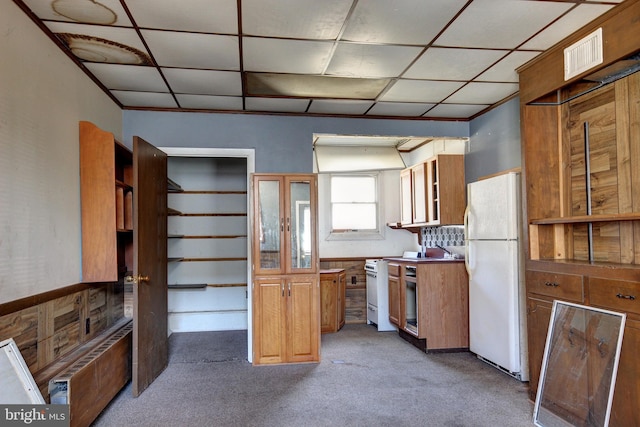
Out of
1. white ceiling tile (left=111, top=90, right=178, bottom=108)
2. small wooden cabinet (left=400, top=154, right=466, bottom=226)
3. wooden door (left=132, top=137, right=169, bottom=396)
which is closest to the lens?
wooden door (left=132, top=137, right=169, bottom=396)

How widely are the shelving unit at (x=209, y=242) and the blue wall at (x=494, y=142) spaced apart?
2962 millimetres

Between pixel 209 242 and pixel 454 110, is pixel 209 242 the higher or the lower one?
the lower one

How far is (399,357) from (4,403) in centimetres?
322

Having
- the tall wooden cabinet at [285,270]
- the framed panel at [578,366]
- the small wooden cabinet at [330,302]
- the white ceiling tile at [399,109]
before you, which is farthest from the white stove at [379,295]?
the framed panel at [578,366]

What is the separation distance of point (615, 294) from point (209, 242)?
15.0ft

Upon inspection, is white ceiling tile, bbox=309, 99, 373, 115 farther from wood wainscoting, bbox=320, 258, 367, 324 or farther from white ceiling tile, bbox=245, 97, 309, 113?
wood wainscoting, bbox=320, 258, 367, 324

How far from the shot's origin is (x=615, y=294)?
232 centimetres

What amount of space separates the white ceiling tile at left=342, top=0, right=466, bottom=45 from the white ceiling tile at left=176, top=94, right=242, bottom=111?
5.25ft

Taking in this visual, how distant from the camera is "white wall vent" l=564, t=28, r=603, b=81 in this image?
2510mm

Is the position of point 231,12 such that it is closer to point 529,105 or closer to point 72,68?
point 72,68

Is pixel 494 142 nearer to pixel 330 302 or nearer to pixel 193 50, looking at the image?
pixel 330 302

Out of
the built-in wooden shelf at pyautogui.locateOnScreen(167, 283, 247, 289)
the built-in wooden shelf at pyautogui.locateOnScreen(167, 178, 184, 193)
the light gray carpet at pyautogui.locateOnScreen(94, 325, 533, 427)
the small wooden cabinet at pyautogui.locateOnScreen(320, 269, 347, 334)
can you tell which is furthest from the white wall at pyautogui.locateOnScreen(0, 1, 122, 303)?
the small wooden cabinet at pyautogui.locateOnScreen(320, 269, 347, 334)

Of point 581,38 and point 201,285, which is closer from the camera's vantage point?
point 581,38

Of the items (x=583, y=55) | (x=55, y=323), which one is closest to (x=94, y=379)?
(x=55, y=323)
